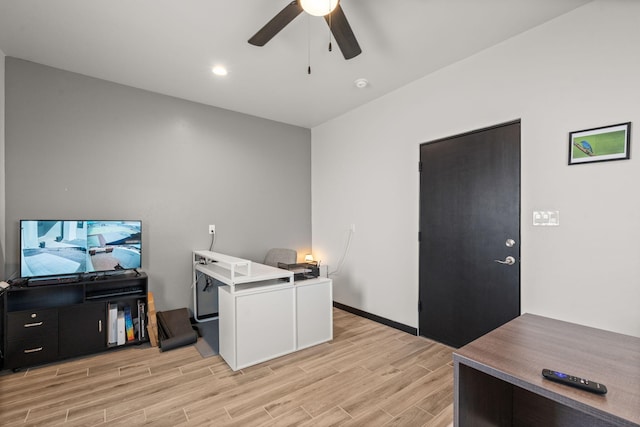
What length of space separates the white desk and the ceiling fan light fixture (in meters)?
1.98

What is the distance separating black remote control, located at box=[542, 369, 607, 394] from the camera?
98cm

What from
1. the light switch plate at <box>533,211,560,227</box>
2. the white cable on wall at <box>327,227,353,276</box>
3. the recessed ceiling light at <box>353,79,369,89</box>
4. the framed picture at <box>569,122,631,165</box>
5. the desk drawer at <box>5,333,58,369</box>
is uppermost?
the recessed ceiling light at <box>353,79,369,89</box>

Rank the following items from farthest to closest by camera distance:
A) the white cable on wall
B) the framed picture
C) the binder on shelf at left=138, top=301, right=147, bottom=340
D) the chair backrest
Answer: the white cable on wall, the chair backrest, the binder on shelf at left=138, top=301, right=147, bottom=340, the framed picture

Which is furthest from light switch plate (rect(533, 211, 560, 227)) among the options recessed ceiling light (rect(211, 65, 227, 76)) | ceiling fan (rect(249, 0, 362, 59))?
recessed ceiling light (rect(211, 65, 227, 76))

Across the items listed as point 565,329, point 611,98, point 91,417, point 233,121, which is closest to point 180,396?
point 91,417

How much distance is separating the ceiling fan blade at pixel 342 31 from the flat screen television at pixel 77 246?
8.90 feet

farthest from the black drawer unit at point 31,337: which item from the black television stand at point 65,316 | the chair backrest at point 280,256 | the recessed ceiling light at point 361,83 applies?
the recessed ceiling light at point 361,83

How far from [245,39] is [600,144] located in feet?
9.03

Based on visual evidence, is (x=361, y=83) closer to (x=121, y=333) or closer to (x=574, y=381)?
(x=574, y=381)

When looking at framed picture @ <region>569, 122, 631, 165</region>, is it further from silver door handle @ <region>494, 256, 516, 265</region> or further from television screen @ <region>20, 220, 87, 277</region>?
television screen @ <region>20, 220, 87, 277</region>

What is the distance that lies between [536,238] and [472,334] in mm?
1050

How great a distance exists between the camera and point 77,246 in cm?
286

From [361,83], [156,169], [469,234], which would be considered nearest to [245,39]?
[361,83]

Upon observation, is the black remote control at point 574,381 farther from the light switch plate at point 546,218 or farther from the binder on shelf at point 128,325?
the binder on shelf at point 128,325
